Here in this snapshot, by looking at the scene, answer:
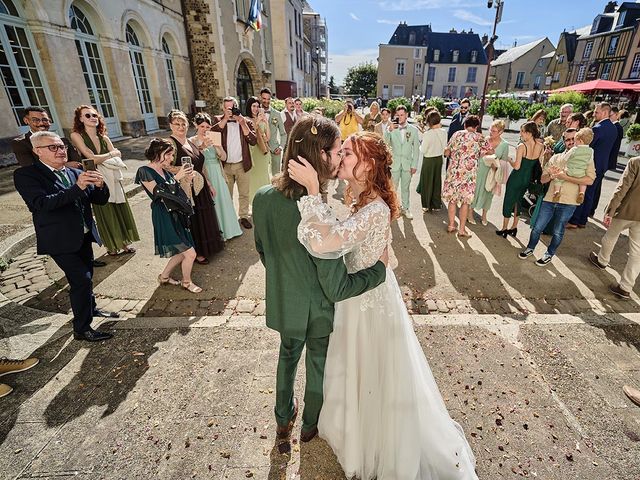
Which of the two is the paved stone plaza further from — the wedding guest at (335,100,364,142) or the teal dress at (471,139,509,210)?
the wedding guest at (335,100,364,142)

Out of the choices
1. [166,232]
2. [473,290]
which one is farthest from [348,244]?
[473,290]

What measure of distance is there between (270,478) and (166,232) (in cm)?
288

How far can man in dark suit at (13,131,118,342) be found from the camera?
2947 millimetres

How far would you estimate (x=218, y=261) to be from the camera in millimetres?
5105

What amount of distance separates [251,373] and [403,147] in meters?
5.32

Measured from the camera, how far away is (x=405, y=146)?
260 inches

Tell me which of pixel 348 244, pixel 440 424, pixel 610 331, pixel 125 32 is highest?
pixel 125 32

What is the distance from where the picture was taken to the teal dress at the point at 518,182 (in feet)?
17.9

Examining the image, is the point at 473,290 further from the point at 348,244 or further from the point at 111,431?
the point at 111,431

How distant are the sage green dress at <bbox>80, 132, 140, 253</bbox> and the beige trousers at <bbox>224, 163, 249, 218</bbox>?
1705 mm

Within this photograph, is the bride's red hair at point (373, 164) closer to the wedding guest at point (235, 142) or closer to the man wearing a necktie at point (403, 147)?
the wedding guest at point (235, 142)

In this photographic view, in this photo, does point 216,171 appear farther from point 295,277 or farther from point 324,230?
point 324,230

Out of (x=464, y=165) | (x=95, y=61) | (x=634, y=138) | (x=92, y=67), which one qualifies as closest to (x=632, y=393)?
(x=464, y=165)

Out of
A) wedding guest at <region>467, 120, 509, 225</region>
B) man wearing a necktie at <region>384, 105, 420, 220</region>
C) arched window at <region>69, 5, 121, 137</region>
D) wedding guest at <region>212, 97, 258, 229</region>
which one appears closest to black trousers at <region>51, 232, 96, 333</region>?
wedding guest at <region>212, 97, 258, 229</region>
